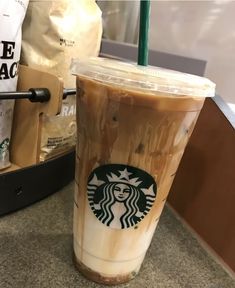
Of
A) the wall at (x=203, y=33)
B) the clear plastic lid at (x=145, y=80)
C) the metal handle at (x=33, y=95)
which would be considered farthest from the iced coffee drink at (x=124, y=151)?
the wall at (x=203, y=33)

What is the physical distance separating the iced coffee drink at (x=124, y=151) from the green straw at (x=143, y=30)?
3cm

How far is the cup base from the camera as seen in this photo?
1.27 feet

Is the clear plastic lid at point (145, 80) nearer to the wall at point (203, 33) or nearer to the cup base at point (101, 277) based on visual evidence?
the cup base at point (101, 277)

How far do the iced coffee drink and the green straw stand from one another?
1.2 inches

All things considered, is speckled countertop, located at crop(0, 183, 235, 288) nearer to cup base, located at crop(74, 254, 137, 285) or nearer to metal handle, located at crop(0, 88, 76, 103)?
cup base, located at crop(74, 254, 137, 285)

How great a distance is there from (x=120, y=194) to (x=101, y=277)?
119mm

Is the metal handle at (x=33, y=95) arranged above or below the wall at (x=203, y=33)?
below

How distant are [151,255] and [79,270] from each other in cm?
11

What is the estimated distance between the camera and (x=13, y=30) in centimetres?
47

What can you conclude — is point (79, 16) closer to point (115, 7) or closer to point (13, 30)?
point (13, 30)

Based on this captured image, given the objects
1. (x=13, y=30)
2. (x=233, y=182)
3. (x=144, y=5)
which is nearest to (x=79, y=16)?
(x=13, y=30)

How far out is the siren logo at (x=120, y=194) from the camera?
339 millimetres

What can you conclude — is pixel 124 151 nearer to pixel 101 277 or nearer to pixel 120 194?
pixel 120 194

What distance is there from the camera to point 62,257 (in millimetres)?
414
